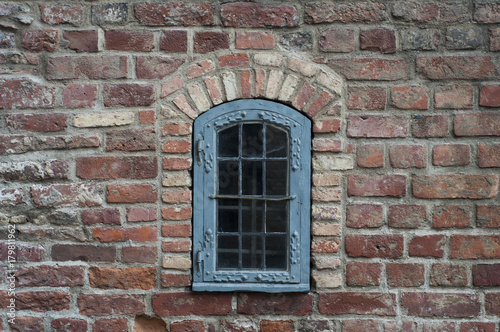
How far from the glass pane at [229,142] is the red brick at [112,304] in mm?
890

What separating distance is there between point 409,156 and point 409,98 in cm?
30

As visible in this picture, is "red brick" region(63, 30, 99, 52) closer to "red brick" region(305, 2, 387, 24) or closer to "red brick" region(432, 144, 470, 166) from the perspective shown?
"red brick" region(305, 2, 387, 24)

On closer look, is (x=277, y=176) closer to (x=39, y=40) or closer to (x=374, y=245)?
(x=374, y=245)

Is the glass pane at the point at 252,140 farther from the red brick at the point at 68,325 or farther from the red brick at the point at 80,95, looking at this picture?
the red brick at the point at 68,325

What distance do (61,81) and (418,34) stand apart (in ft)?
6.21

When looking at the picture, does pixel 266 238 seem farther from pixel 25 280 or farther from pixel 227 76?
pixel 25 280

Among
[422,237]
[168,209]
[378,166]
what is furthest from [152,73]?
[422,237]

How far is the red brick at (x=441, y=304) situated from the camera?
2.27 metres

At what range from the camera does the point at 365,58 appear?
7.45ft

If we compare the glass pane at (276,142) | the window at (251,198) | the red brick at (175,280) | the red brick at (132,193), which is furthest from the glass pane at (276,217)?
the red brick at (132,193)

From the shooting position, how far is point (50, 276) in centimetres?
231

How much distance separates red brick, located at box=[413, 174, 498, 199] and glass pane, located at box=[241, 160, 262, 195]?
32.1 inches

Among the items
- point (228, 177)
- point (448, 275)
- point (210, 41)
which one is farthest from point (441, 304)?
point (210, 41)

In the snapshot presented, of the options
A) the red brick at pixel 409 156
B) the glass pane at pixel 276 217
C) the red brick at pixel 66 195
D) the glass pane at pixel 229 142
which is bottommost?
the glass pane at pixel 276 217
